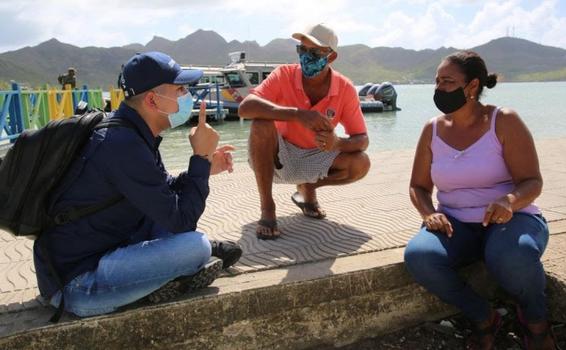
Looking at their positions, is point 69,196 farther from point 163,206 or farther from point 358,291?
point 358,291

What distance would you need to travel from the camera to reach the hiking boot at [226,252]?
2.77m

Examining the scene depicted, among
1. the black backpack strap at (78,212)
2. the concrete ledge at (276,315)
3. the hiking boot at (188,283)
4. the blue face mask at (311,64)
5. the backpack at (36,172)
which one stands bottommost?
the concrete ledge at (276,315)

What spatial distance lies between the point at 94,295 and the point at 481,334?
184cm

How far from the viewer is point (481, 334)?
2611 millimetres

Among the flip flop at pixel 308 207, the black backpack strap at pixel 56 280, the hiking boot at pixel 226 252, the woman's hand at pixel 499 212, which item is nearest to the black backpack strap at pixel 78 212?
the black backpack strap at pixel 56 280

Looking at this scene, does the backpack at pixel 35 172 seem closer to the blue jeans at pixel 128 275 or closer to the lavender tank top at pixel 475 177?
the blue jeans at pixel 128 275

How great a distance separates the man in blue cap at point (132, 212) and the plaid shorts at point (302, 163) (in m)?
1.56

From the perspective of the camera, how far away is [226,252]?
2.77 m

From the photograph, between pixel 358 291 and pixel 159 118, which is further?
pixel 358 291

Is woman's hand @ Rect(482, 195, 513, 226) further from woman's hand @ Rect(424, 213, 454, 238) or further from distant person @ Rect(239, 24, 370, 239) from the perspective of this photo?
distant person @ Rect(239, 24, 370, 239)

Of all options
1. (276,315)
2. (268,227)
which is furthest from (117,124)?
(268,227)

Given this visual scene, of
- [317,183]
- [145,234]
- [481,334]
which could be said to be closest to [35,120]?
[317,183]

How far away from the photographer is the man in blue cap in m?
2.19

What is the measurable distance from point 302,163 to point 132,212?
5.97 feet
